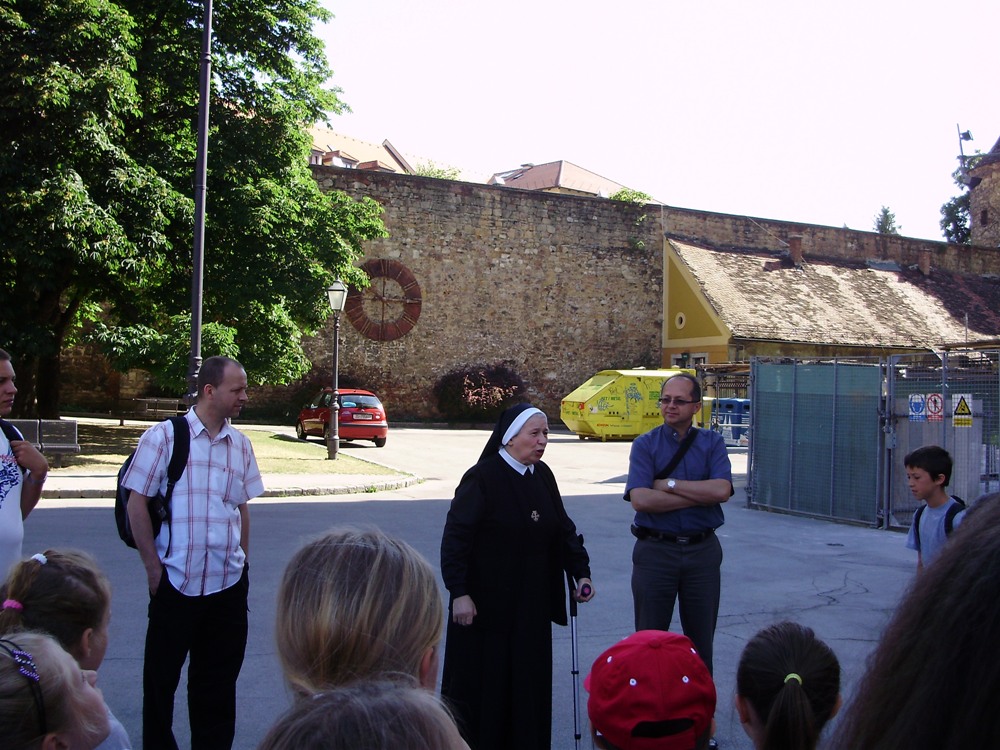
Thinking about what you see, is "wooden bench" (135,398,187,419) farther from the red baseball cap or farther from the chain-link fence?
the red baseball cap

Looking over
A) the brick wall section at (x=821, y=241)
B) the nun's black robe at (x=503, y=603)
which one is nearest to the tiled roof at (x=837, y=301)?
the brick wall section at (x=821, y=241)

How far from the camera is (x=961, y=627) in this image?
2.85ft

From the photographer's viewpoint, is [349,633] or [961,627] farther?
[349,633]

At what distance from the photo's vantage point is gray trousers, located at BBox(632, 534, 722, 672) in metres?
4.95

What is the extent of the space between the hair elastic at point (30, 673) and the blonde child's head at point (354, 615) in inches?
22.5

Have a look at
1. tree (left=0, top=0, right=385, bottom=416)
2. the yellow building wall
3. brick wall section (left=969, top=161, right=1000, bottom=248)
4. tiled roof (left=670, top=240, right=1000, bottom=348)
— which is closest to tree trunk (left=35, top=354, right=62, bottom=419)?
tree (left=0, top=0, right=385, bottom=416)

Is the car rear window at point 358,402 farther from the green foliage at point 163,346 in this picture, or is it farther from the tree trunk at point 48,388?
the tree trunk at point 48,388

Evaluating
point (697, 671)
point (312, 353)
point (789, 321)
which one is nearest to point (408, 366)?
point (312, 353)

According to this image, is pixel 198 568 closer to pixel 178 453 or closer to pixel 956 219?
pixel 178 453

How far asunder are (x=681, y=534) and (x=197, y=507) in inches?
98.5

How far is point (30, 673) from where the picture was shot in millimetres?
1601

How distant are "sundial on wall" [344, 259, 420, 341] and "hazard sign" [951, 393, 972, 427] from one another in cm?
2443

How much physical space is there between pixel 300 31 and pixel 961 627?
2112 centimetres

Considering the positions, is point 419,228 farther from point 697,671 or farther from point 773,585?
point 697,671
